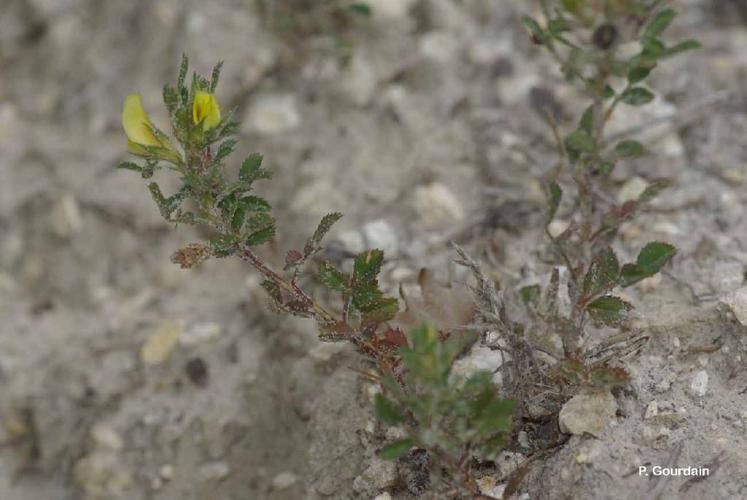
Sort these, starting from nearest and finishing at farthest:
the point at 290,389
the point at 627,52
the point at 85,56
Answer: the point at 290,389
the point at 627,52
the point at 85,56

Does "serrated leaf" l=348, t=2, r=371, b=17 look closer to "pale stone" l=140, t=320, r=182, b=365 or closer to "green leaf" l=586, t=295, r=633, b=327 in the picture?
"pale stone" l=140, t=320, r=182, b=365

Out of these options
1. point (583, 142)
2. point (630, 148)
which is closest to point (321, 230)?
point (583, 142)

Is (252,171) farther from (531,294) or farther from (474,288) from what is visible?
(531,294)

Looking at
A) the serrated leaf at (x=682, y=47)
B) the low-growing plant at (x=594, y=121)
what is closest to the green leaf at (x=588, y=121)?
the low-growing plant at (x=594, y=121)

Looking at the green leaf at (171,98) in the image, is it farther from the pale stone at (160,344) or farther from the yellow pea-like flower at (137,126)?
the pale stone at (160,344)

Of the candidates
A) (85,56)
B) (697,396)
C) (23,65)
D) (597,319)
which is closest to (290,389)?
(597,319)

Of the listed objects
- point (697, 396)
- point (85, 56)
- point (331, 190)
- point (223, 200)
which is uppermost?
point (85, 56)

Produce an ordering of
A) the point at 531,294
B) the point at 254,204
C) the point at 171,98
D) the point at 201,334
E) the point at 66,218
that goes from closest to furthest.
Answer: the point at 171,98
the point at 254,204
the point at 531,294
the point at 201,334
the point at 66,218

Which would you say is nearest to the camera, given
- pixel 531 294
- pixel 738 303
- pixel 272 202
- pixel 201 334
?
pixel 738 303

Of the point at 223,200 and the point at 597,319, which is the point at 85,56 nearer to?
the point at 223,200
